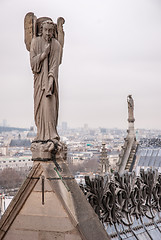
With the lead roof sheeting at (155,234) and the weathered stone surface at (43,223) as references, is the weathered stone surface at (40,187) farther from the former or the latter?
the lead roof sheeting at (155,234)

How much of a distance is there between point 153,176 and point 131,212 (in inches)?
46.1

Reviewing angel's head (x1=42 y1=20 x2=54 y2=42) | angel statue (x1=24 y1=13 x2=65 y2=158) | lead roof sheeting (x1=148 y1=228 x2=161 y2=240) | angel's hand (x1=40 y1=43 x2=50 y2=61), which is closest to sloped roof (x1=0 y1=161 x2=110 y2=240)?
angel statue (x1=24 y1=13 x2=65 y2=158)

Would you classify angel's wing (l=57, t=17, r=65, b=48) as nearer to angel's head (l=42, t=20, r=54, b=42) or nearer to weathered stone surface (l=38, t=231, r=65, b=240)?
angel's head (l=42, t=20, r=54, b=42)

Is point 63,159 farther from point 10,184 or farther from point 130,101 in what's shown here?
point 10,184

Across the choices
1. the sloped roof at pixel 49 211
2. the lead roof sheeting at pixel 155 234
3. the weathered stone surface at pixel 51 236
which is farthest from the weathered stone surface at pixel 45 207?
the lead roof sheeting at pixel 155 234

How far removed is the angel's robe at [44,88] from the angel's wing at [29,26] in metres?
0.10

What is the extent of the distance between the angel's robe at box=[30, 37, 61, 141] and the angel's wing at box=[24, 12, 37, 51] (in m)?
0.10

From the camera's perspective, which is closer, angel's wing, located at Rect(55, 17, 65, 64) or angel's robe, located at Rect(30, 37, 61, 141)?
angel's robe, located at Rect(30, 37, 61, 141)

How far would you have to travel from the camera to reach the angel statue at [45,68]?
18.4 ft

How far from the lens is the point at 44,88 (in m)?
5.61

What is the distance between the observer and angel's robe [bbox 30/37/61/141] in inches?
221

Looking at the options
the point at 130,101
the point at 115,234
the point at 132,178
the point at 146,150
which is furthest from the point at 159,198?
the point at 146,150

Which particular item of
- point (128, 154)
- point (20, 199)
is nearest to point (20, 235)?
point (20, 199)

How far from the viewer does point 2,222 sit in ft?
17.5
